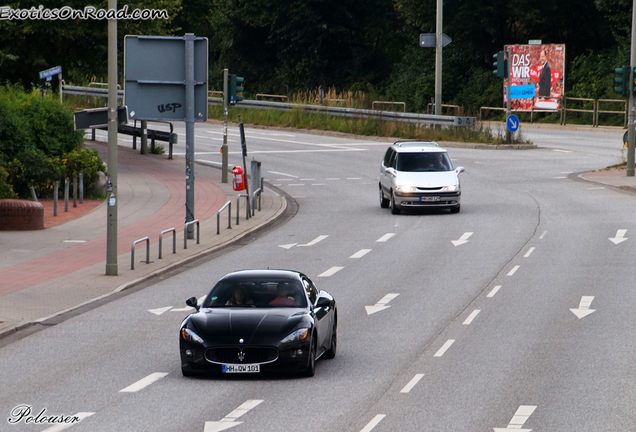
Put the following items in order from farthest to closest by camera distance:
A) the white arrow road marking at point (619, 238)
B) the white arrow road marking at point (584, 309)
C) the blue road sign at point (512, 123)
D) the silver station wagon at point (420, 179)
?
the blue road sign at point (512, 123), the silver station wagon at point (420, 179), the white arrow road marking at point (619, 238), the white arrow road marking at point (584, 309)

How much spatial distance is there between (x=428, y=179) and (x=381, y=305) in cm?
1168

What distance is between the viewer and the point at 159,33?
40.3 meters

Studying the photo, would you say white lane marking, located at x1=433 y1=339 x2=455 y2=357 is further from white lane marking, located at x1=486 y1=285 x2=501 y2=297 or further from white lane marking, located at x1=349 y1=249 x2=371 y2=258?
white lane marking, located at x1=349 y1=249 x2=371 y2=258

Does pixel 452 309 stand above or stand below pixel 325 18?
below

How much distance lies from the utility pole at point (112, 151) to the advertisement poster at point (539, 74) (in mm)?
45899

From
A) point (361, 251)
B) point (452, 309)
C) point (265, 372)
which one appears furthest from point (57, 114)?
point (265, 372)

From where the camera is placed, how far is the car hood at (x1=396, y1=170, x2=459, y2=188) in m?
28.3

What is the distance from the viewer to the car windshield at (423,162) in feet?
95.5

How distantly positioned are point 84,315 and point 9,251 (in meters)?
6.60

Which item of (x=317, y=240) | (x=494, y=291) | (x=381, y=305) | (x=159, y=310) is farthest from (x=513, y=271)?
(x=159, y=310)

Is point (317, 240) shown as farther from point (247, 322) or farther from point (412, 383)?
point (412, 383)

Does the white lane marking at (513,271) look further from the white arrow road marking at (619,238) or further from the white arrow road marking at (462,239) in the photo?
the white arrow road marking at (619,238)

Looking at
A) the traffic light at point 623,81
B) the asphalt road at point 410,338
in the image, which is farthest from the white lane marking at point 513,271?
the traffic light at point 623,81

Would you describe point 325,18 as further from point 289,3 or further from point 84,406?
point 84,406
